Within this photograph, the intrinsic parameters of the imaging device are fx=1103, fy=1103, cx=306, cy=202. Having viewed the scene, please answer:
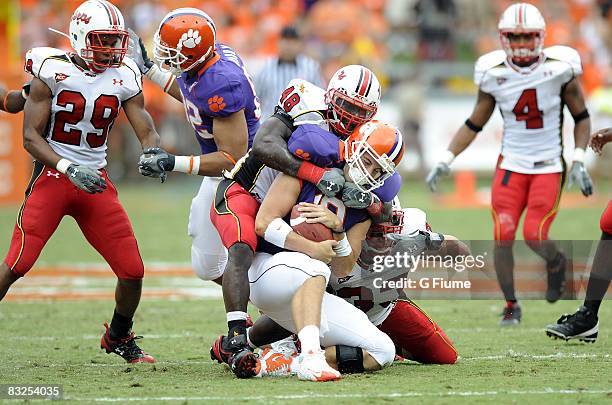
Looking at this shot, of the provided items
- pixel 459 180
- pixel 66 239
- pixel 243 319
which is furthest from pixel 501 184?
pixel 459 180

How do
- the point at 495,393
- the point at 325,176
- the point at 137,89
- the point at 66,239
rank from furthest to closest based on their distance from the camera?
1. the point at 66,239
2. the point at 137,89
3. the point at 325,176
4. the point at 495,393

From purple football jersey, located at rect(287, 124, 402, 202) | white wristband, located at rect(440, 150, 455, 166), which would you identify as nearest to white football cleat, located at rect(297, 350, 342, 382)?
purple football jersey, located at rect(287, 124, 402, 202)

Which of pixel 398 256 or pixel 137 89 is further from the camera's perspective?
pixel 137 89

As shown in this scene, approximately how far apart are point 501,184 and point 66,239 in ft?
18.7

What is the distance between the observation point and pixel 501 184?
22.9 feet

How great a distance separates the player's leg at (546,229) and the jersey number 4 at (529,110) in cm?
Answer: 37

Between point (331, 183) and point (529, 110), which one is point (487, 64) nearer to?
point (529, 110)

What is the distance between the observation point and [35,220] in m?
5.34

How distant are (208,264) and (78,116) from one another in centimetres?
108

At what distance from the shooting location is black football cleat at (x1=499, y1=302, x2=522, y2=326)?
6773 millimetres

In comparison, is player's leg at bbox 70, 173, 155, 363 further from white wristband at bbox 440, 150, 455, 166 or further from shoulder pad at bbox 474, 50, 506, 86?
shoulder pad at bbox 474, 50, 506, 86

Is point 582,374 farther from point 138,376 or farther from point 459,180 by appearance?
point 459,180

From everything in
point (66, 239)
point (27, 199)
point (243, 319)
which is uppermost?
point (27, 199)

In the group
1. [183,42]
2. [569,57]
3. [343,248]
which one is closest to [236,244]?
[343,248]
